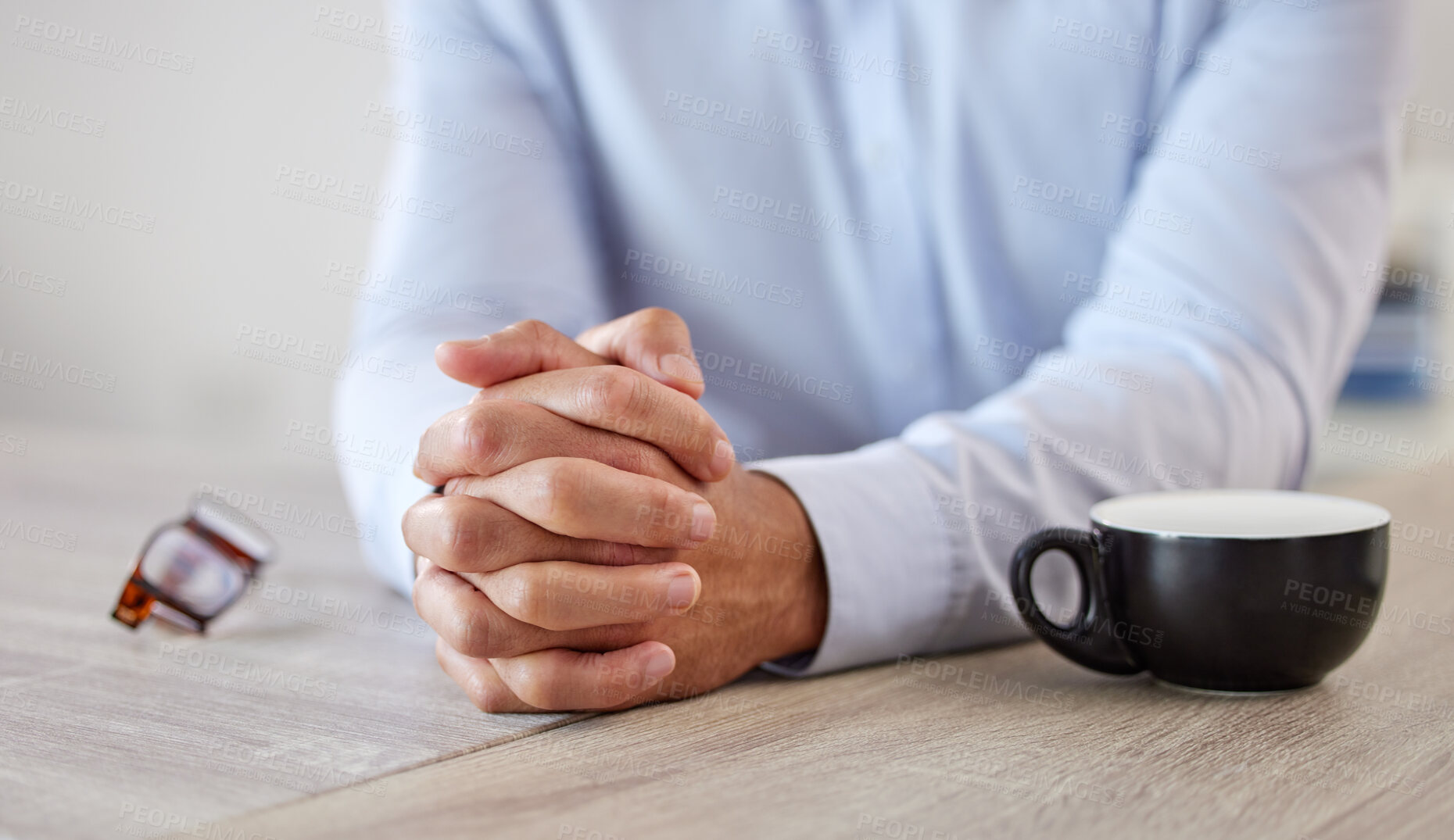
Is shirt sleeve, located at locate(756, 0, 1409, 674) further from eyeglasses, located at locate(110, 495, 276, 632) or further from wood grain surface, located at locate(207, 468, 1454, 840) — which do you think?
eyeglasses, located at locate(110, 495, 276, 632)

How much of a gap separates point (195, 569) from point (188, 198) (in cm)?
325

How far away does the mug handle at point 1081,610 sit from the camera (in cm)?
54

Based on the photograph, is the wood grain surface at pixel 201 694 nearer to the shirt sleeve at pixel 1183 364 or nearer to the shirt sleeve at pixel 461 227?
the shirt sleeve at pixel 461 227

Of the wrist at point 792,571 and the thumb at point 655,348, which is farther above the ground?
the thumb at point 655,348

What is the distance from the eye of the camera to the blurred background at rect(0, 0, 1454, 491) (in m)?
3.33

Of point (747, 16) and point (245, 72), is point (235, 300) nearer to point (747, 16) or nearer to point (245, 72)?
point (245, 72)

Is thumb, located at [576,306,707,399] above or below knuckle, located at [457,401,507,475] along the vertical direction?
above

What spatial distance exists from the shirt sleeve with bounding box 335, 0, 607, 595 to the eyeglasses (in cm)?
→ 9

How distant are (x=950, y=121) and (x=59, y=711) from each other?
799mm

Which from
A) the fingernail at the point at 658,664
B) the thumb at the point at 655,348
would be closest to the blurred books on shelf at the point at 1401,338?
the thumb at the point at 655,348

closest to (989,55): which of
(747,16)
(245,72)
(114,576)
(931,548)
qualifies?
(747,16)

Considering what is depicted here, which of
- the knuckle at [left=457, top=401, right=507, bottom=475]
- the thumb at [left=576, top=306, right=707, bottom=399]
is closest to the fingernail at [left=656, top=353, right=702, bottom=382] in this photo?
the thumb at [left=576, top=306, right=707, bottom=399]

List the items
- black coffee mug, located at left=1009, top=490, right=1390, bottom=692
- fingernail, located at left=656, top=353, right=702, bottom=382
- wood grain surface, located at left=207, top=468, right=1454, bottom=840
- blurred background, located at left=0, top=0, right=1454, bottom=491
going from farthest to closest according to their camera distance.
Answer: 1. blurred background, located at left=0, top=0, right=1454, bottom=491
2. fingernail, located at left=656, top=353, right=702, bottom=382
3. black coffee mug, located at left=1009, top=490, right=1390, bottom=692
4. wood grain surface, located at left=207, top=468, right=1454, bottom=840

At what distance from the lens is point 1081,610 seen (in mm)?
548
